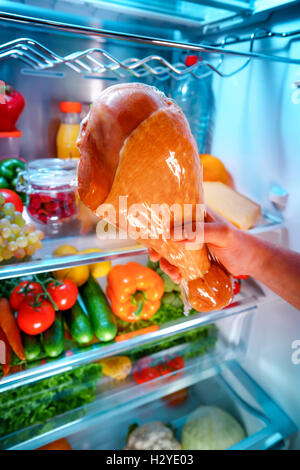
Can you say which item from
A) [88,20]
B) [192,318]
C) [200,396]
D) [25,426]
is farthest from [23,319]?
[88,20]

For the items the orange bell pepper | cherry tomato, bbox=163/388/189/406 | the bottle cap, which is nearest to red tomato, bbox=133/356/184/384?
cherry tomato, bbox=163/388/189/406

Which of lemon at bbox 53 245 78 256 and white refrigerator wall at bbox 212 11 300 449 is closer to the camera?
lemon at bbox 53 245 78 256

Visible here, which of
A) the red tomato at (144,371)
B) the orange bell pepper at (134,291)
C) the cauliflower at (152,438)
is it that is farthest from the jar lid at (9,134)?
the cauliflower at (152,438)

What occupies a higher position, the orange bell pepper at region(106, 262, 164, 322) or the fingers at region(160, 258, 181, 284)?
the fingers at region(160, 258, 181, 284)

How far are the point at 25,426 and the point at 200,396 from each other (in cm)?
66

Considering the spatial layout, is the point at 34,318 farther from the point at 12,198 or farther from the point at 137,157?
the point at 137,157

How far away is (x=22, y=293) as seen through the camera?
896 mm

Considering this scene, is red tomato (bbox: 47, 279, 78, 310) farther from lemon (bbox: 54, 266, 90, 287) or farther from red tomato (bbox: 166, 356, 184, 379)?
red tomato (bbox: 166, 356, 184, 379)

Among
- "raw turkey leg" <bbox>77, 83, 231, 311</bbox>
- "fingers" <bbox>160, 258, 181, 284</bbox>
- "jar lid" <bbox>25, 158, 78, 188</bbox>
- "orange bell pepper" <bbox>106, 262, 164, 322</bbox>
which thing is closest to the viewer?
"raw turkey leg" <bbox>77, 83, 231, 311</bbox>

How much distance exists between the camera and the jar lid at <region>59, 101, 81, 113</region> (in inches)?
38.7

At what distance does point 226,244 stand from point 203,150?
2.38ft

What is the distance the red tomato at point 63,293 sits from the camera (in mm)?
913

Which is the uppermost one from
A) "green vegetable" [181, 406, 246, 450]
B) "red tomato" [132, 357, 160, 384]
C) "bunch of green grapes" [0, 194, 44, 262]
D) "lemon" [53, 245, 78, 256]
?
"bunch of green grapes" [0, 194, 44, 262]

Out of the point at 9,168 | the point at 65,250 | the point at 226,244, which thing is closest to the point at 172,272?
the point at 226,244
